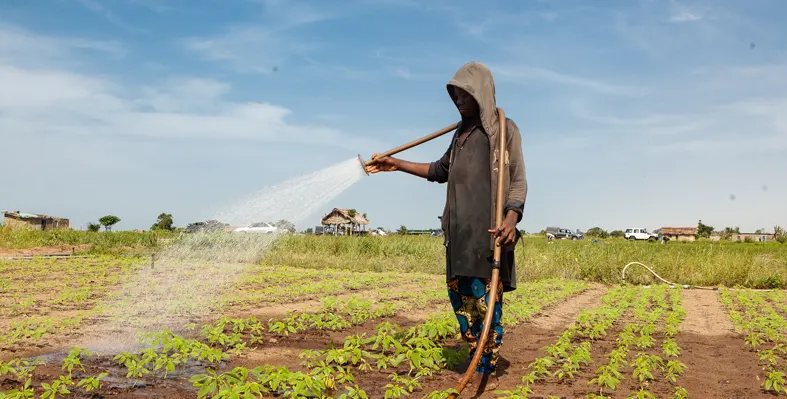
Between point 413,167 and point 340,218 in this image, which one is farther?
point 340,218

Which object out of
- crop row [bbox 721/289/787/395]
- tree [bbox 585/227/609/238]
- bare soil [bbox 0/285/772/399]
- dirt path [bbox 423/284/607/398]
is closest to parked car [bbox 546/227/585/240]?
tree [bbox 585/227/609/238]

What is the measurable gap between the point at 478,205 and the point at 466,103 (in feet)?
2.36

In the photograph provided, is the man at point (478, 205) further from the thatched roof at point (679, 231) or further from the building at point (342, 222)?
the thatched roof at point (679, 231)

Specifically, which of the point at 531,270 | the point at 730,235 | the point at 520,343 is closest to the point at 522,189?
the point at 520,343

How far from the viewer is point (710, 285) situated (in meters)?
16.5

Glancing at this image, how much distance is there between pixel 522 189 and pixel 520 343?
2.93 m

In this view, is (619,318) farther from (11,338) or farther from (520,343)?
(11,338)

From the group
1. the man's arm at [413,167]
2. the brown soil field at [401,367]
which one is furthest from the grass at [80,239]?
the man's arm at [413,167]

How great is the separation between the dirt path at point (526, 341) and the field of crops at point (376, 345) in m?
0.02

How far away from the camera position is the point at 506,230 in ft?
13.8

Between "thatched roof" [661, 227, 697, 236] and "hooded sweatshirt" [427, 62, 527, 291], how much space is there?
224 feet

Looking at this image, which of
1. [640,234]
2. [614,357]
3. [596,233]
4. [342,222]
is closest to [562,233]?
[596,233]

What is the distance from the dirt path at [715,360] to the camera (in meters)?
5.05

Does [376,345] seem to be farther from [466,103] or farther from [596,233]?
[596,233]
